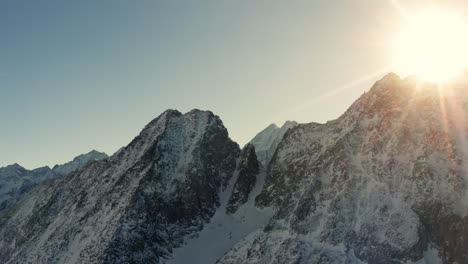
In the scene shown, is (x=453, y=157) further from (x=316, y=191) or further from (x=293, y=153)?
(x=293, y=153)

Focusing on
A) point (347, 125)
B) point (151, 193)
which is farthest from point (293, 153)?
point (151, 193)

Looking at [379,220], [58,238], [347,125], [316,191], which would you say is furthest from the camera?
[58,238]

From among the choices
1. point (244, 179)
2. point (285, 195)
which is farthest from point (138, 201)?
point (285, 195)

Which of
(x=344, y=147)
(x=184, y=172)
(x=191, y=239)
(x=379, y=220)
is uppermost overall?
(x=184, y=172)

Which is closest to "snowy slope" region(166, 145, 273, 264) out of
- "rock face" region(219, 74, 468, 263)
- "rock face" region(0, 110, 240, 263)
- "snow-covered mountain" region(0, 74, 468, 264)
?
"snow-covered mountain" region(0, 74, 468, 264)

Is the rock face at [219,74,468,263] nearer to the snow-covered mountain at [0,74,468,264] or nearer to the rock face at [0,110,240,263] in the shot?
the snow-covered mountain at [0,74,468,264]

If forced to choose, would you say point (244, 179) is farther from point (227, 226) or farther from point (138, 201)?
point (138, 201)

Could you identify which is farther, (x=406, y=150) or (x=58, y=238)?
(x=58, y=238)

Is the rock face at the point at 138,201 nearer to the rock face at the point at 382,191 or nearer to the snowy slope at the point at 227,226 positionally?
the snowy slope at the point at 227,226
